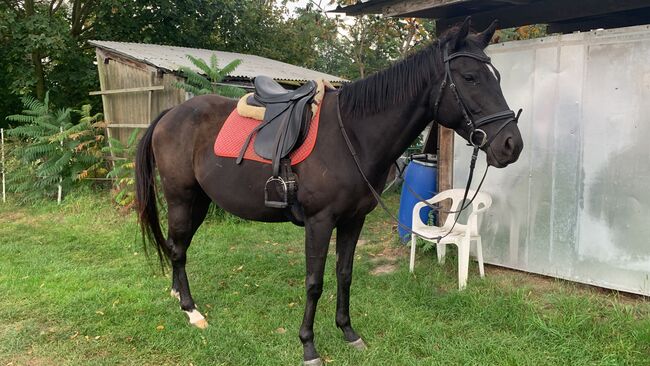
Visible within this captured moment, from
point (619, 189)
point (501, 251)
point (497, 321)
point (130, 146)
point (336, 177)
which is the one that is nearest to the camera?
point (336, 177)

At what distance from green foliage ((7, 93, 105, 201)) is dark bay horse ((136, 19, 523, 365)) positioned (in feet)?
17.4

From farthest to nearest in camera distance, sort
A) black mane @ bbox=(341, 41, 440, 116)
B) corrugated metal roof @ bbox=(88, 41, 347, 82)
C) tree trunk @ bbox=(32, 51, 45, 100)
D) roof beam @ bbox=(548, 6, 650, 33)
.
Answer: tree trunk @ bbox=(32, 51, 45, 100)
corrugated metal roof @ bbox=(88, 41, 347, 82)
roof beam @ bbox=(548, 6, 650, 33)
black mane @ bbox=(341, 41, 440, 116)

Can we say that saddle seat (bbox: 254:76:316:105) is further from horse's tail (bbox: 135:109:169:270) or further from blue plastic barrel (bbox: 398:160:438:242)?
blue plastic barrel (bbox: 398:160:438:242)

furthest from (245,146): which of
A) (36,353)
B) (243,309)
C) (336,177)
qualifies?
(36,353)

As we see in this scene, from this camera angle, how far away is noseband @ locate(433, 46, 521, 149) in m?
2.32

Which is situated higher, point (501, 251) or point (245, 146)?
point (245, 146)

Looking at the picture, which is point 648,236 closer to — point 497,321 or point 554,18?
point 497,321

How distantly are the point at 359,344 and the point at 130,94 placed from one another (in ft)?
24.9

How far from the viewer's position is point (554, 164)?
13.1 ft

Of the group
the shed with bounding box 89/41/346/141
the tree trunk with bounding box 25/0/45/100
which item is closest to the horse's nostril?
the shed with bounding box 89/41/346/141

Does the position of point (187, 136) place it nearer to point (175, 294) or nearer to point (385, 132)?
point (175, 294)

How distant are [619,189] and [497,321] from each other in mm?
1532

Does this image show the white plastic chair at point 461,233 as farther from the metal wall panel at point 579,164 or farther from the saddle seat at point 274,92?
the saddle seat at point 274,92

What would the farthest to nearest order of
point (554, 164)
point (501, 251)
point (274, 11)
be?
1. point (274, 11)
2. point (501, 251)
3. point (554, 164)
